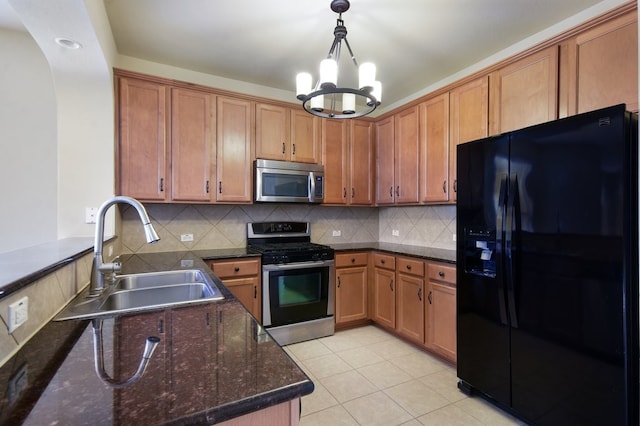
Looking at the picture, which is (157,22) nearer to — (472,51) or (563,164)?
(472,51)

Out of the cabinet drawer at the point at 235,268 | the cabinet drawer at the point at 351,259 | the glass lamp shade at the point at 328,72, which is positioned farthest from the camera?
the cabinet drawer at the point at 351,259

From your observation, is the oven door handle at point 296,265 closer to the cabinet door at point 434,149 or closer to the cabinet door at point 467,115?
the cabinet door at point 434,149

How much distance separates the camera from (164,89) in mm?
2688

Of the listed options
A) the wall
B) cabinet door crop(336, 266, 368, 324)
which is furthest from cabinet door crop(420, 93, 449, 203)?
the wall

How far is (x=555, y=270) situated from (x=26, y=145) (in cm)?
374

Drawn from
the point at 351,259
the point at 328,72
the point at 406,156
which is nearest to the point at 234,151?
the point at 328,72

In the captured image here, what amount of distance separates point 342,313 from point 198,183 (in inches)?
76.2

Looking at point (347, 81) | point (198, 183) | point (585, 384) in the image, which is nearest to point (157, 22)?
Answer: point (198, 183)

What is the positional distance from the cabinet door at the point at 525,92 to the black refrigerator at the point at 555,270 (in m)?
0.42

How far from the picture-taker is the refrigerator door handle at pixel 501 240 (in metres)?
1.89

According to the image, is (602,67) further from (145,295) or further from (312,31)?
(145,295)

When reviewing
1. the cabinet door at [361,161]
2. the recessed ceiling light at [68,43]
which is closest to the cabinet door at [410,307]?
the cabinet door at [361,161]

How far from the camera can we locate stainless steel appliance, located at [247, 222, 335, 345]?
112 inches

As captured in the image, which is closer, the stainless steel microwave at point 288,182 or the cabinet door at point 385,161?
the stainless steel microwave at point 288,182
